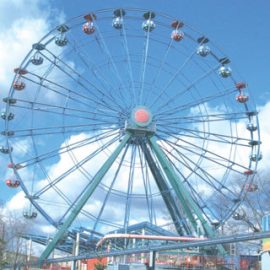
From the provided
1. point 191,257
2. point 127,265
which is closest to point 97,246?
point 191,257

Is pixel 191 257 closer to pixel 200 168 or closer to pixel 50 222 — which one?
→ pixel 200 168

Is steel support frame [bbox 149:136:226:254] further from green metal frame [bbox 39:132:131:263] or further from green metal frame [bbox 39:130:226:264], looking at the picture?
green metal frame [bbox 39:132:131:263]

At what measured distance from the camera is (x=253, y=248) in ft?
125

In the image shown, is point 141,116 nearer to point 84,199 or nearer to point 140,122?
point 140,122

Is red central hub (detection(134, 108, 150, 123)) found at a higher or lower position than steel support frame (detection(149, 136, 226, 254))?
higher

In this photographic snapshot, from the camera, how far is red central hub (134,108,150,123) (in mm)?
34969

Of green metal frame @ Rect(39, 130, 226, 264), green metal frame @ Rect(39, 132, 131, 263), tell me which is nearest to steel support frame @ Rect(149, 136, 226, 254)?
green metal frame @ Rect(39, 130, 226, 264)

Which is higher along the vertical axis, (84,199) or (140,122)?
(140,122)

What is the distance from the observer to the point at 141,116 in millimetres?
35062

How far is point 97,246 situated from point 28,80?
12.8 metres

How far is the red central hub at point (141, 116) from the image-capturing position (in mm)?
34969

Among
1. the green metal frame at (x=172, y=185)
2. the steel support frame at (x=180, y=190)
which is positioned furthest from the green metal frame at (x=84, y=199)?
the steel support frame at (x=180, y=190)

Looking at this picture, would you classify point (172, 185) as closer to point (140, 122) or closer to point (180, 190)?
point (180, 190)

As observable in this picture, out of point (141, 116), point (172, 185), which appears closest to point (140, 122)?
point (141, 116)
